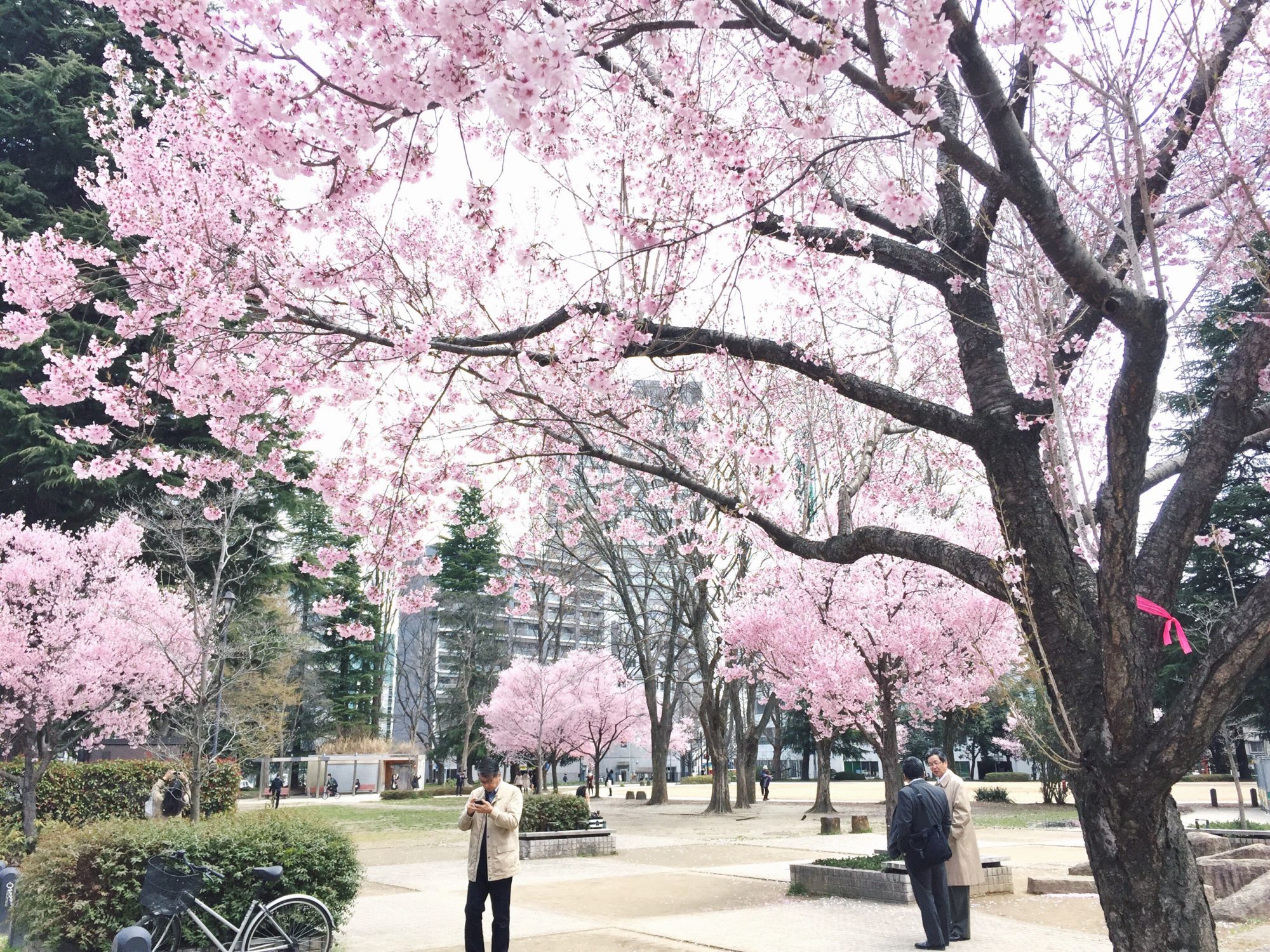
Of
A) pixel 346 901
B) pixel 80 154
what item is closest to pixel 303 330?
pixel 346 901

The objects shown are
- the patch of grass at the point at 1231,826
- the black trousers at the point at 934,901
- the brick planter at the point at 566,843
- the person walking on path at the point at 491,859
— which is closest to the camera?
the person walking on path at the point at 491,859

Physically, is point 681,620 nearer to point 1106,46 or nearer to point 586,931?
point 586,931

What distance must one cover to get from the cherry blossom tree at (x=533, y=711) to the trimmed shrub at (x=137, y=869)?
2810 cm

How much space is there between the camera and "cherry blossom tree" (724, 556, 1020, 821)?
1191 centimetres

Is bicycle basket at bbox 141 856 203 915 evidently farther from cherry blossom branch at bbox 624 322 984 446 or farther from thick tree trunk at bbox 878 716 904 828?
thick tree trunk at bbox 878 716 904 828

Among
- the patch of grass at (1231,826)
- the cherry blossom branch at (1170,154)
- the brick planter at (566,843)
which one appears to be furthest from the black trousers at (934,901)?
the patch of grass at (1231,826)

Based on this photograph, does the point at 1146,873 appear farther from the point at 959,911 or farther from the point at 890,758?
the point at 890,758

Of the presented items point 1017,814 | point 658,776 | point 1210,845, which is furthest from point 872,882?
point 658,776

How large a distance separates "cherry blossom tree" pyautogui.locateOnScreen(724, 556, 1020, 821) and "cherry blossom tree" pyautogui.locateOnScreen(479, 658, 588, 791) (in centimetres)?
2227

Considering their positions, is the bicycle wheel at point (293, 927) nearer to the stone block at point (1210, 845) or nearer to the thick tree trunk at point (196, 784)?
the thick tree trunk at point (196, 784)

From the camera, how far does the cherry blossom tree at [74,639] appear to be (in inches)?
614

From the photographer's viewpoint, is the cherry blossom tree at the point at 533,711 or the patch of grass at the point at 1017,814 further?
the cherry blossom tree at the point at 533,711

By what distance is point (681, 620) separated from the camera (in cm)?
2661

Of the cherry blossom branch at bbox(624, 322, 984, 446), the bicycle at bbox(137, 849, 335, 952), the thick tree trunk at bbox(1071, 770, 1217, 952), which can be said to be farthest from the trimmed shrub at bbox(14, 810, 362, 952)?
the thick tree trunk at bbox(1071, 770, 1217, 952)
